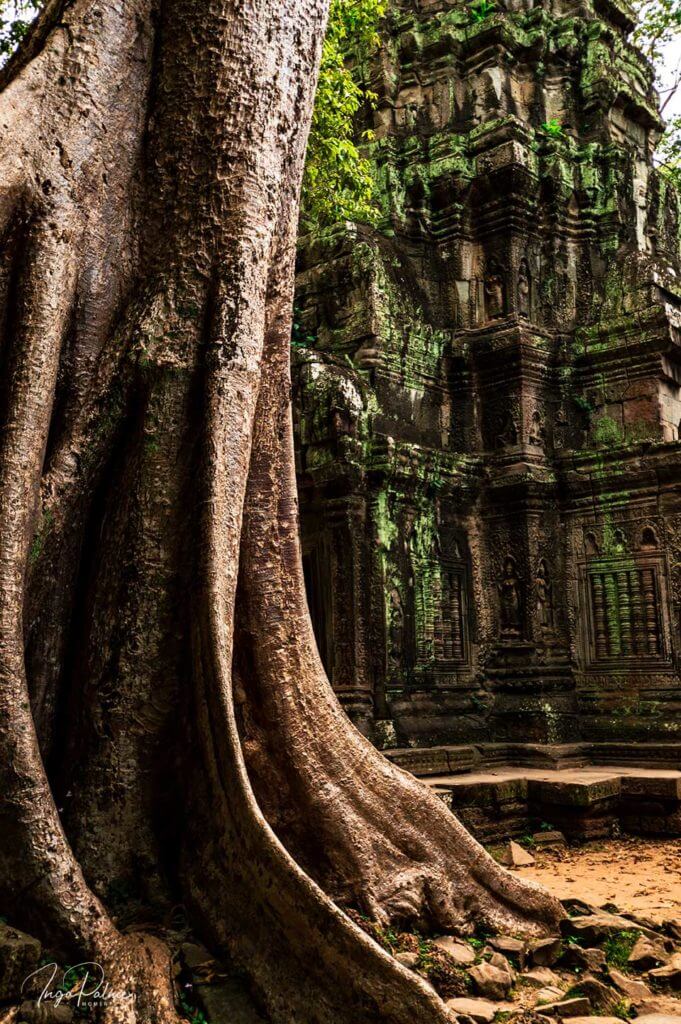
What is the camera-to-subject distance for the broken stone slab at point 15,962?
230 cm

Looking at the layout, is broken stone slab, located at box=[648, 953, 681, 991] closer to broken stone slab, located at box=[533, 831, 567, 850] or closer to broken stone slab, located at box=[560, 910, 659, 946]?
broken stone slab, located at box=[560, 910, 659, 946]

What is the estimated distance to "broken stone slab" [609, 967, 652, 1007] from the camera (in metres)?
2.90

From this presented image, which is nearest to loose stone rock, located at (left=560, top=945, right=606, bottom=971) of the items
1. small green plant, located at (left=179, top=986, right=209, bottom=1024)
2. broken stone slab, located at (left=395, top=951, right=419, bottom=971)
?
broken stone slab, located at (left=395, top=951, right=419, bottom=971)

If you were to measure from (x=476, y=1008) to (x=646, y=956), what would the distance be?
78 cm

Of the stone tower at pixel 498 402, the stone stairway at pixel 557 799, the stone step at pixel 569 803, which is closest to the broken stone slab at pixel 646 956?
the stone stairway at pixel 557 799

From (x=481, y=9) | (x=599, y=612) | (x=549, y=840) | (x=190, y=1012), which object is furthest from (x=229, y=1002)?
(x=481, y=9)

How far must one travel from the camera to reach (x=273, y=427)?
3.43 metres

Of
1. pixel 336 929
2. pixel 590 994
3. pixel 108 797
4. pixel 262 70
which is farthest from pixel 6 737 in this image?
pixel 262 70

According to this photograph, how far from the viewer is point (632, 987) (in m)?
2.93

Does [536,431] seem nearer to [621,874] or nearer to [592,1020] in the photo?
[621,874]

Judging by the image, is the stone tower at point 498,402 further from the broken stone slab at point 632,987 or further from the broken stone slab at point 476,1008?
the broken stone slab at point 476,1008

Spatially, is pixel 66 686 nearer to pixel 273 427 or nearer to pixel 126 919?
pixel 126 919

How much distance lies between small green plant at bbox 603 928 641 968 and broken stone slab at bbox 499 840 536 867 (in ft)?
6.84

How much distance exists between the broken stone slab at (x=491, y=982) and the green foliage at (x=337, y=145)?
19.9 feet
